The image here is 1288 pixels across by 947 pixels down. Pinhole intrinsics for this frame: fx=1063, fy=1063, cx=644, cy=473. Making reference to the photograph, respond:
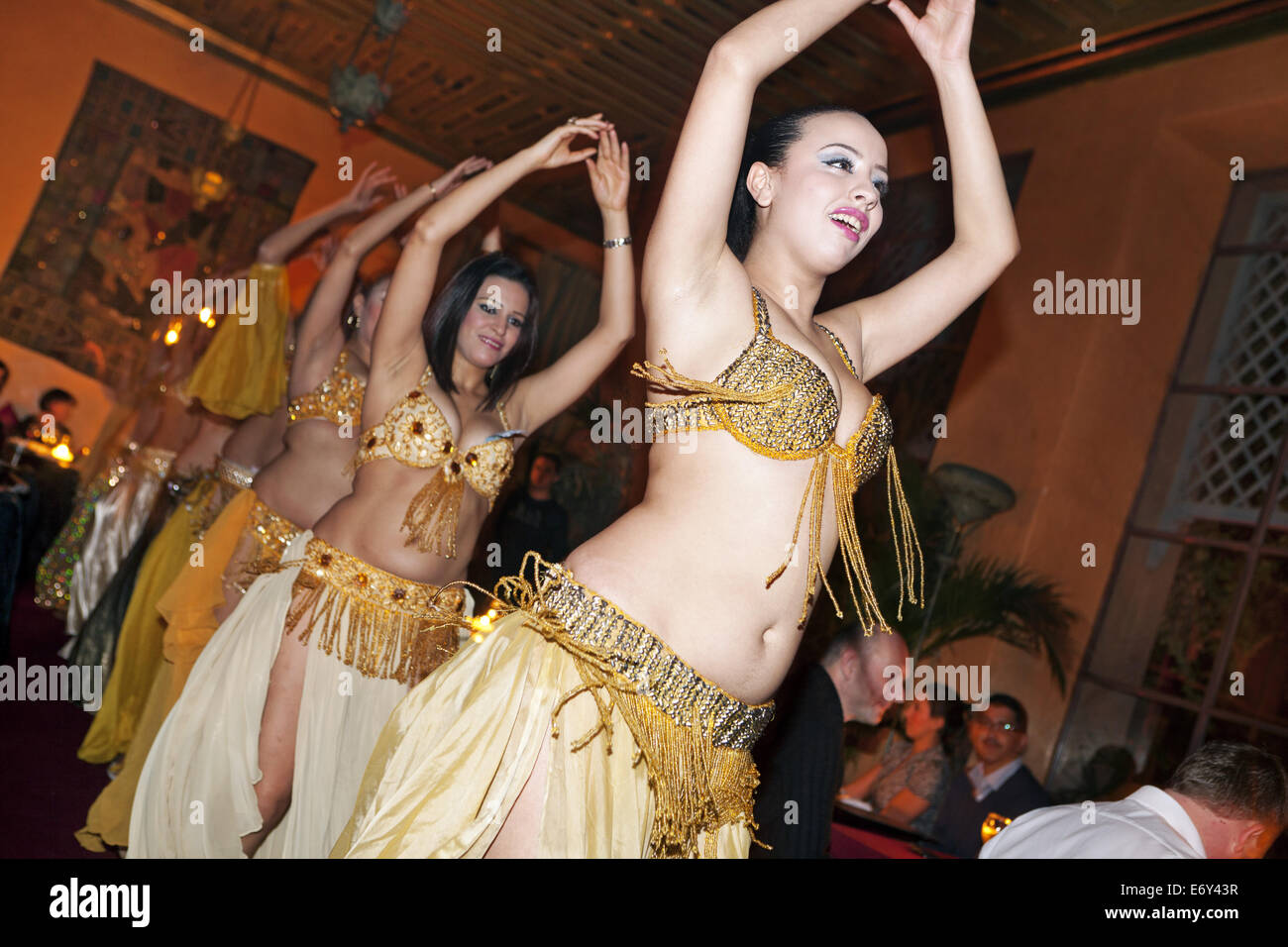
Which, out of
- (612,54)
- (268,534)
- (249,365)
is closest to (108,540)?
(249,365)

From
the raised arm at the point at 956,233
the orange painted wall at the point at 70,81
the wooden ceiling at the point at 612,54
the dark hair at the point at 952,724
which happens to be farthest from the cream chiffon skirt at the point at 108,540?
the raised arm at the point at 956,233

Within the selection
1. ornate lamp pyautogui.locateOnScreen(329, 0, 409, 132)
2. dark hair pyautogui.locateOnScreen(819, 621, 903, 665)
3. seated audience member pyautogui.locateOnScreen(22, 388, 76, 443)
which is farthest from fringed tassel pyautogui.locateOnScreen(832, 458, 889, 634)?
seated audience member pyautogui.locateOnScreen(22, 388, 76, 443)

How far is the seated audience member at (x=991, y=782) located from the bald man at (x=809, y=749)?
1.28 metres

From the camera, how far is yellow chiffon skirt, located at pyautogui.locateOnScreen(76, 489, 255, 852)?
3.25 m

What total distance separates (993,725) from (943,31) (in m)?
2.93

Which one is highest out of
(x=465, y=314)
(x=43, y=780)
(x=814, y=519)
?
(x=465, y=314)

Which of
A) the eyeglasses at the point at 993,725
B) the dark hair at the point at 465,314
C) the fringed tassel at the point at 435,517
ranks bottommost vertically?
the eyeglasses at the point at 993,725

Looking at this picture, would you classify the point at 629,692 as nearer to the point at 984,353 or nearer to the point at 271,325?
the point at 271,325

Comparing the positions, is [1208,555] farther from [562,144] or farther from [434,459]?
[562,144]

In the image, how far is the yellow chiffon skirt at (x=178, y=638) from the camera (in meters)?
3.25

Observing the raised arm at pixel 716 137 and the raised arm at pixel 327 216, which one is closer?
the raised arm at pixel 716 137

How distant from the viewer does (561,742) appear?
160 cm

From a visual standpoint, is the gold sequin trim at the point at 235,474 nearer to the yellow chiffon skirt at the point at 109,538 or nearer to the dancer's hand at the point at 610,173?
the yellow chiffon skirt at the point at 109,538
